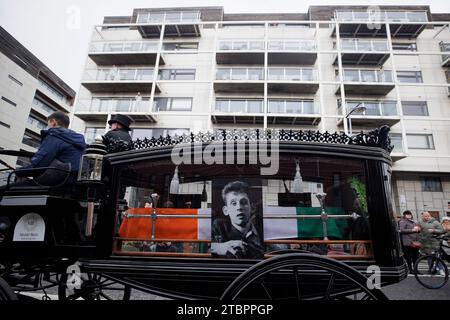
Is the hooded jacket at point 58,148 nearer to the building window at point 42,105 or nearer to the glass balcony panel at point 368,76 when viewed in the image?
the glass balcony panel at point 368,76

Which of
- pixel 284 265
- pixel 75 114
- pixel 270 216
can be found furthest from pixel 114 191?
pixel 75 114

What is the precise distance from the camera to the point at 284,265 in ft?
5.17

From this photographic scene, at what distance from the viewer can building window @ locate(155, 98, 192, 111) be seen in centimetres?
1802

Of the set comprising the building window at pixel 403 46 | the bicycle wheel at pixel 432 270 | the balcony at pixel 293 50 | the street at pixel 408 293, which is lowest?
the street at pixel 408 293

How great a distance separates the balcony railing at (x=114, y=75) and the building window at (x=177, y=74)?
1226 mm

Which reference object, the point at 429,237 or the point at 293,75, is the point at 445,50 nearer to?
the point at 293,75

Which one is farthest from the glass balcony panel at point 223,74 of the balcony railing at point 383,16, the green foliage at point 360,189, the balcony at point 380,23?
the green foliage at point 360,189

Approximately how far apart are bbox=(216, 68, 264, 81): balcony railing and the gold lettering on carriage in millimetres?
16537

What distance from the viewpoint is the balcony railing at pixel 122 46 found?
1867cm

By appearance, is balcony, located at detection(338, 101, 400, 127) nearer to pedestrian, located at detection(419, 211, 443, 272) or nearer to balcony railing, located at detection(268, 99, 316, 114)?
balcony railing, located at detection(268, 99, 316, 114)

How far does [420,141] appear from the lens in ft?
53.6

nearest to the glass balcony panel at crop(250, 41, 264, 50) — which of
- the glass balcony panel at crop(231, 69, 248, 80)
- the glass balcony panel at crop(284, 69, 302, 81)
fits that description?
→ the glass balcony panel at crop(231, 69, 248, 80)

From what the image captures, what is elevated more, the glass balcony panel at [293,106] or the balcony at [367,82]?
the balcony at [367,82]
